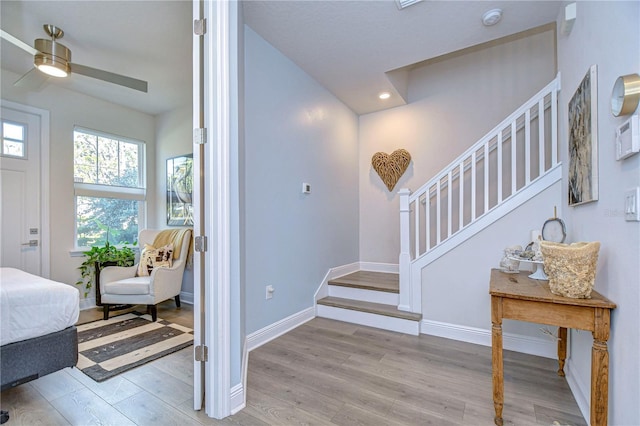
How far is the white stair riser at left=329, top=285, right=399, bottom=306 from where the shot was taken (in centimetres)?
313

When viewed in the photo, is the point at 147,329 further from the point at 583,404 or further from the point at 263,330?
the point at 583,404

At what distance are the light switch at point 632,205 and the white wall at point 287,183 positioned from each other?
6.98 ft

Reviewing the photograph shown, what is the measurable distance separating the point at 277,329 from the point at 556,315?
214 centimetres

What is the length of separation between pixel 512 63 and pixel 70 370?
16.6 feet

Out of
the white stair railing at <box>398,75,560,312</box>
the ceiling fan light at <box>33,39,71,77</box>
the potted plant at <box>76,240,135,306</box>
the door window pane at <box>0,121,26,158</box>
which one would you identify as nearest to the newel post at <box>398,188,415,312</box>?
the white stair railing at <box>398,75,560,312</box>

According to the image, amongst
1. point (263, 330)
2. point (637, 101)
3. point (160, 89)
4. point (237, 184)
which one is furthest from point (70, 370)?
point (637, 101)

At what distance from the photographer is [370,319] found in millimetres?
2996

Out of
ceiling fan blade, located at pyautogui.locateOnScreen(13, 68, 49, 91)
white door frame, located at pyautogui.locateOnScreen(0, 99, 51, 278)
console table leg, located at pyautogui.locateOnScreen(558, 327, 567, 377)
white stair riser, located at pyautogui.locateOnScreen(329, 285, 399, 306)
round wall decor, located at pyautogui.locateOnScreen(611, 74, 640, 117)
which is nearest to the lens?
round wall decor, located at pyautogui.locateOnScreen(611, 74, 640, 117)

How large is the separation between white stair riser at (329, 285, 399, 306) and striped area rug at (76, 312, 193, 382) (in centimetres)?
161

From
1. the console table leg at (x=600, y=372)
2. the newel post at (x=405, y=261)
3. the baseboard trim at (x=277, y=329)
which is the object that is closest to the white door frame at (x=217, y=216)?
the baseboard trim at (x=277, y=329)

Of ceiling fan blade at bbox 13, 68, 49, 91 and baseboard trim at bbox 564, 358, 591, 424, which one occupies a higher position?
ceiling fan blade at bbox 13, 68, 49, 91

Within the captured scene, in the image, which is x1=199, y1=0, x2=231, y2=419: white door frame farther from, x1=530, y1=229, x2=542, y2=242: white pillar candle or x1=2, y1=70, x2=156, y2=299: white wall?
x1=2, y1=70, x2=156, y2=299: white wall

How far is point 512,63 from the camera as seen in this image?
3.29m

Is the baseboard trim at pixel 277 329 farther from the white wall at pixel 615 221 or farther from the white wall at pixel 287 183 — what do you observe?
the white wall at pixel 615 221
